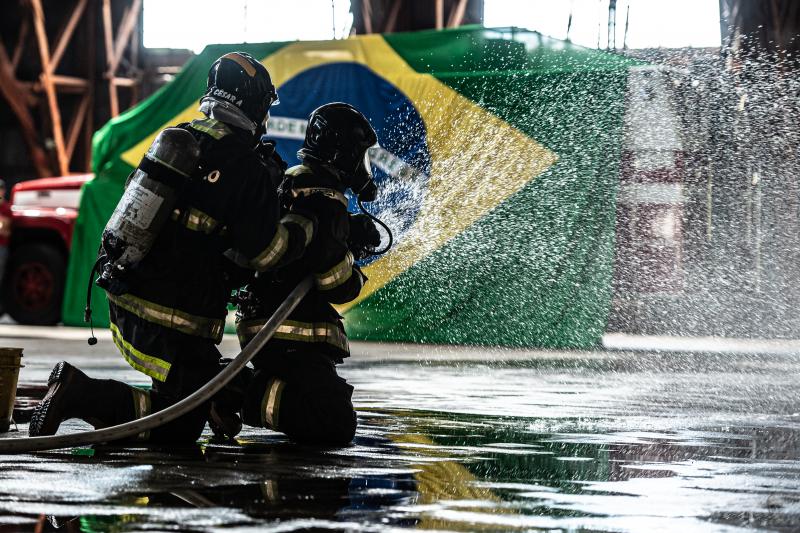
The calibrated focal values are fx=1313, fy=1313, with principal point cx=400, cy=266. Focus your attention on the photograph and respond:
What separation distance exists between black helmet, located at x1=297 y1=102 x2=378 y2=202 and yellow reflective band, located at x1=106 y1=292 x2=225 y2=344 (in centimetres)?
86

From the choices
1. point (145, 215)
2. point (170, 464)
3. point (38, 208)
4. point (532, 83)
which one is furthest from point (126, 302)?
point (38, 208)

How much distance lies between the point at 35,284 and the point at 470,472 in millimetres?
11586

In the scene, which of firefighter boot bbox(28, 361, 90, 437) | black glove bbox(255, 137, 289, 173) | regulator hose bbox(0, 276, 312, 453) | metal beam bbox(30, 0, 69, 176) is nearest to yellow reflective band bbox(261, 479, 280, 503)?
regulator hose bbox(0, 276, 312, 453)

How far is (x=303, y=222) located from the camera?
4.96m

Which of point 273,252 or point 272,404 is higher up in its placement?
point 273,252

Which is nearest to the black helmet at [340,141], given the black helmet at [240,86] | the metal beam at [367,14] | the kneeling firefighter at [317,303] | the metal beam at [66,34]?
the kneeling firefighter at [317,303]

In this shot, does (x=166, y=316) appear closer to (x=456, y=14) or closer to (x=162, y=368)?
(x=162, y=368)

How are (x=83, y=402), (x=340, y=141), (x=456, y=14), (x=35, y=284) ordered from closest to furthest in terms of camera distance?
(x=83, y=402)
(x=340, y=141)
(x=35, y=284)
(x=456, y=14)

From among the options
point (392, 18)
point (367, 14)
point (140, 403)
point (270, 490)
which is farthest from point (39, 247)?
point (270, 490)

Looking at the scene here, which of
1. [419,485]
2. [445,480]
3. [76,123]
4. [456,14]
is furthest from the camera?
[76,123]

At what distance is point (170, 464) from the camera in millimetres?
4426

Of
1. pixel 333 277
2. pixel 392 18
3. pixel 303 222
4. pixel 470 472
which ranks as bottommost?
pixel 470 472

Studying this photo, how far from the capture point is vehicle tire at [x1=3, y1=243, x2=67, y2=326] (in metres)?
14.9

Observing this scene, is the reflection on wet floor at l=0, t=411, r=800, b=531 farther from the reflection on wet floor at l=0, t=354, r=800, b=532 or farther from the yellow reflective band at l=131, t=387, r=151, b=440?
the yellow reflective band at l=131, t=387, r=151, b=440
